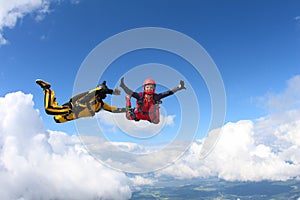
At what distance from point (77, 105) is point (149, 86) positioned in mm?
3785

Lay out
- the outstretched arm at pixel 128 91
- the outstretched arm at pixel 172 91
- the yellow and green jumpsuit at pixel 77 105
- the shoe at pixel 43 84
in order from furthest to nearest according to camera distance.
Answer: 1. the shoe at pixel 43 84
2. the outstretched arm at pixel 172 91
3. the outstretched arm at pixel 128 91
4. the yellow and green jumpsuit at pixel 77 105

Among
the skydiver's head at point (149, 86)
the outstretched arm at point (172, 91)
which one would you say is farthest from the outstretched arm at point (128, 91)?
the outstretched arm at point (172, 91)

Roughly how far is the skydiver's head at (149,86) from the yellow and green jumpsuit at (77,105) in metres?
2.02

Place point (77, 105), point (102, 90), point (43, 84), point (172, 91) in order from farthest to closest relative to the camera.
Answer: point (43, 84), point (172, 91), point (77, 105), point (102, 90)

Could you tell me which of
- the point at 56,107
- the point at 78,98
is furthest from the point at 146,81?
the point at 56,107

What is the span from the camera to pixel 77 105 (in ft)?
45.3

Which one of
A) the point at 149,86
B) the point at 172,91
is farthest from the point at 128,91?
the point at 172,91

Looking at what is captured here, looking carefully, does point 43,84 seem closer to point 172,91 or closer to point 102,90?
point 102,90

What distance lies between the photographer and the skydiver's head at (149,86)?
14442 mm

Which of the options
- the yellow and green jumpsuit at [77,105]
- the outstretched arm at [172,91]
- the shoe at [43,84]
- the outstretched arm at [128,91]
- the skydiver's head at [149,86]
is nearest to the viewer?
the yellow and green jumpsuit at [77,105]

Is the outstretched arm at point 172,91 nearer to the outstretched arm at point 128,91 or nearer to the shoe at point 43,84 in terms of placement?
the outstretched arm at point 128,91

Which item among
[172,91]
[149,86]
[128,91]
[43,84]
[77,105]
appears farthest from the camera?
[43,84]

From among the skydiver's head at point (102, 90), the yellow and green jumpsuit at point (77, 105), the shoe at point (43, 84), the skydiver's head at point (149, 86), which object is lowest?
the yellow and green jumpsuit at point (77, 105)

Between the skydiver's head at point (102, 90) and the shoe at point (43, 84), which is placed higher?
the shoe at point (43, 84)
